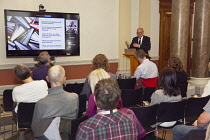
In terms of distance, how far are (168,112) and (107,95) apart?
139cm

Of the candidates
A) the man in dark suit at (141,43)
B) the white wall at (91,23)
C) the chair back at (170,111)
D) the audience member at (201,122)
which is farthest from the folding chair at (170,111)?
the white wall at (91,23)

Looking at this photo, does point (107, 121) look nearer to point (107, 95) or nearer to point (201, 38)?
point (107, 95)

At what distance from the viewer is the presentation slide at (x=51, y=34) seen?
660 cm

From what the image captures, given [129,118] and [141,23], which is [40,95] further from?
[141,23]

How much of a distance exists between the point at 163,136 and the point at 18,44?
13.8ft

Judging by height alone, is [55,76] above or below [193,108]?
above

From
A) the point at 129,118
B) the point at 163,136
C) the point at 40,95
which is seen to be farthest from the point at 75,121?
the point at 163,136

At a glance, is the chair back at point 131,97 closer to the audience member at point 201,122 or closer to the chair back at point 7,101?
the audience member at point 201,122

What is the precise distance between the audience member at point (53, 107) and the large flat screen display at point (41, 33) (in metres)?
4.19

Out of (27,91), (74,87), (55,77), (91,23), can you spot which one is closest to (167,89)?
(55,77)

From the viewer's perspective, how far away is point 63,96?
242 cm

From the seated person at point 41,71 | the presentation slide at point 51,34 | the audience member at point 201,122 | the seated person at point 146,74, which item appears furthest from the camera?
the presentation slide at point 51,34

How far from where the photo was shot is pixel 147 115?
9.12 ft

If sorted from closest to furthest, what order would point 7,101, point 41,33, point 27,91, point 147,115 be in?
point 147,115
point 27,91
point 7,101
point 41,33
